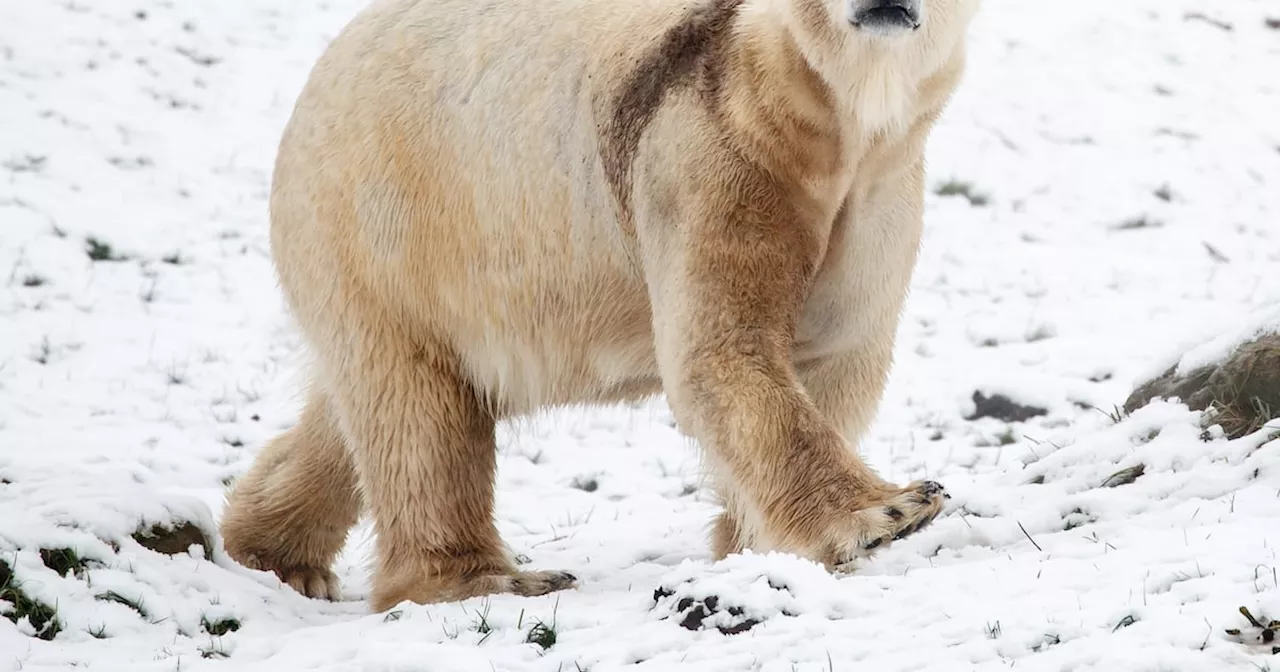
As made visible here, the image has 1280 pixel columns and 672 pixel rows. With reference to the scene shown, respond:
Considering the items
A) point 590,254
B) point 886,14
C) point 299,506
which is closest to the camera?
point 886,14

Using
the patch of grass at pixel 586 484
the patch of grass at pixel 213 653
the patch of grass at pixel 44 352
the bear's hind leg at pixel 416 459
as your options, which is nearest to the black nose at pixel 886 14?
the bear's hind leg at pixel 416 459

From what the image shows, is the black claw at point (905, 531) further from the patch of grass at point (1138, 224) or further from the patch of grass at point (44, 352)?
the patch of grass at point (1138, 224)

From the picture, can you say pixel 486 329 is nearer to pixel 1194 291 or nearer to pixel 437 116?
pixel 437 116

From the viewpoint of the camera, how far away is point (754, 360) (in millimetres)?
4805

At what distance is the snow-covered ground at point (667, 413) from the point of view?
4.04 meters

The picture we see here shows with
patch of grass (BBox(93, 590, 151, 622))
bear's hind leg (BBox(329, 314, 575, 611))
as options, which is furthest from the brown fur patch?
patch of grass (BBox(93, 590, 151, 622))

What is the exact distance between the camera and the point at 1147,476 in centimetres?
483

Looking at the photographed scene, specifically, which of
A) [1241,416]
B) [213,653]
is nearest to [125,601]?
[213,653]

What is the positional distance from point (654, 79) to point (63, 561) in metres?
2.43

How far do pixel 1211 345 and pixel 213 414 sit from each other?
5.10 metres

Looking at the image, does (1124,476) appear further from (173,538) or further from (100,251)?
(100,251)

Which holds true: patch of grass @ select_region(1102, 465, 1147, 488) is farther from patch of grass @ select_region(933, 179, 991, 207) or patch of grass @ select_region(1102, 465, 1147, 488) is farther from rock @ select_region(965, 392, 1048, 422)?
patch of grass @ select_region(933, 179, 991, 207)

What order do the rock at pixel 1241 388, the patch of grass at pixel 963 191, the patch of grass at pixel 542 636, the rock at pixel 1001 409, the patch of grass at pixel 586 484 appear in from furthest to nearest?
the patch of grass at pixel 963 191 < the rock at pixel 1001 409 < the patch of grass at pixel 586 484 < the rock at pixel 1241 388 < the patch of grass at pixel 542 636

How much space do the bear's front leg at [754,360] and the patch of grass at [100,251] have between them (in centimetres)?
564
